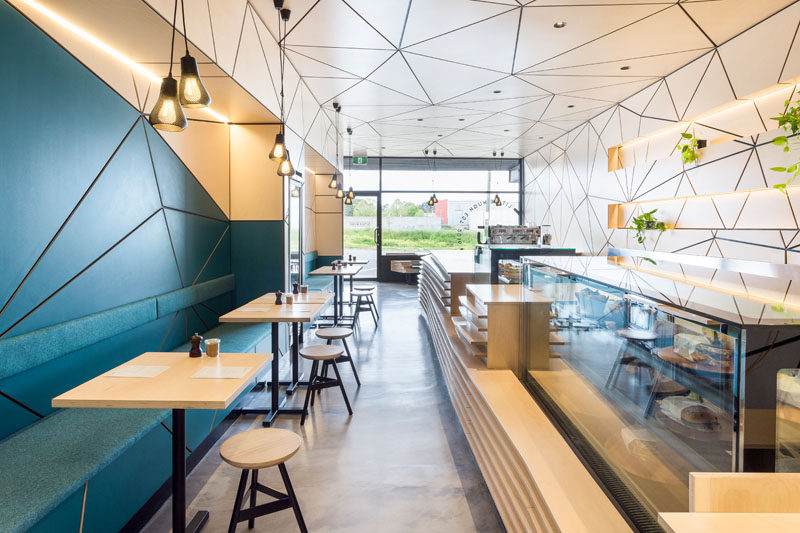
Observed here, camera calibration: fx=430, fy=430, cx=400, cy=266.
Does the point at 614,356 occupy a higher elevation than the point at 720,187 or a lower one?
lower

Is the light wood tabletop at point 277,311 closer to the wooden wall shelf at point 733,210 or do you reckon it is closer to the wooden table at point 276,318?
the wooden table at point 276,318

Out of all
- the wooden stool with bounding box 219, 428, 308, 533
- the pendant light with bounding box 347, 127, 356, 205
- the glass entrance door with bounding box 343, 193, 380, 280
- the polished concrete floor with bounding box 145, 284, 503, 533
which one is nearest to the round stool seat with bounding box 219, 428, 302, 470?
the wooden stool with bounding box 219, 428, 308, 533

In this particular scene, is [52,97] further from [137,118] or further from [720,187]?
[720,187]

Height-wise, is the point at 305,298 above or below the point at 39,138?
below

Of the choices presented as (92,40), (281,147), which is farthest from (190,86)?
(281,147)

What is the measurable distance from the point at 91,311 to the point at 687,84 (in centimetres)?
665

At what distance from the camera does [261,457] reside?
2004 millimetres

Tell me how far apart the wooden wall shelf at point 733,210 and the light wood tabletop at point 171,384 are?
473 cm

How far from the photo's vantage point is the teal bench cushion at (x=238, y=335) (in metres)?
3.96

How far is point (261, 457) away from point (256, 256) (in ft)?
11.9

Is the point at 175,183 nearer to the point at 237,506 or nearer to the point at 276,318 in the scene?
the point at 276,318

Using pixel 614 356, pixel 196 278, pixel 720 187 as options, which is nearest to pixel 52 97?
pixel 196 278

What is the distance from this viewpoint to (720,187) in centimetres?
476

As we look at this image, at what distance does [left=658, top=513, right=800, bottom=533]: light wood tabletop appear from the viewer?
851 millimetres
